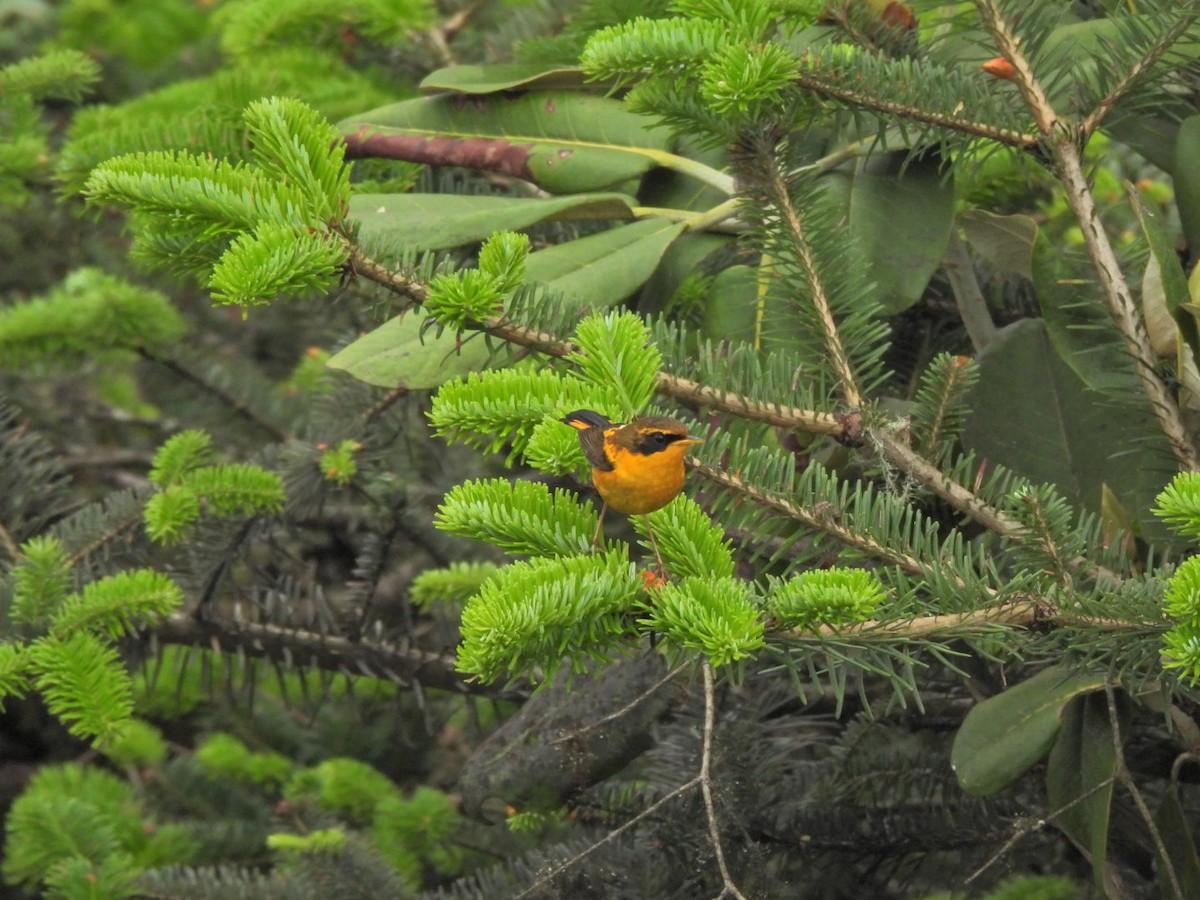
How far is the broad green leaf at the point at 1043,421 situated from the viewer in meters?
1.41

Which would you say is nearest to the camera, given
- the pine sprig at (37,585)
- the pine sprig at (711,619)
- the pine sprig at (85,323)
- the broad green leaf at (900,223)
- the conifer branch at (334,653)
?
the pine sprig at (711,619)

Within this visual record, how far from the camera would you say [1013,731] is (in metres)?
1.24

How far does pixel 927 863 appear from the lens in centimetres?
162

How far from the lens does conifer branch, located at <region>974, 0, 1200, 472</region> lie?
1282mm

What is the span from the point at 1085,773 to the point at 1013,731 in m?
0.08

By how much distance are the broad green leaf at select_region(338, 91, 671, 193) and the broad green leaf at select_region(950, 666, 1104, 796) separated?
0.75 m

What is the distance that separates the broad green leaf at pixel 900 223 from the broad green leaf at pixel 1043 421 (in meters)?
0.13

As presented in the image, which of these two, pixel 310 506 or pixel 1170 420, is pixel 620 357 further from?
pixel 310 506

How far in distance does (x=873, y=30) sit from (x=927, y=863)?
98 centimetres

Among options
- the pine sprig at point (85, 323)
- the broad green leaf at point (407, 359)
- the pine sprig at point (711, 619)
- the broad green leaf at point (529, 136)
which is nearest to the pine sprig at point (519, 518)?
the pine sprig at point (711, 619)

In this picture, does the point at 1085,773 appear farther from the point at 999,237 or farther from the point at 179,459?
the point at 179,459

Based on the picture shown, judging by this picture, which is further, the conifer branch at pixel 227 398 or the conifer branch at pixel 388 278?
the conifer branch at pixel 227 398

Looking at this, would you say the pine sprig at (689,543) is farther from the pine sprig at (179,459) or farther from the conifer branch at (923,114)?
the pine sprig at (179,459)

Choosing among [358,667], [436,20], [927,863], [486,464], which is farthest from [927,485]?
[436,20]
